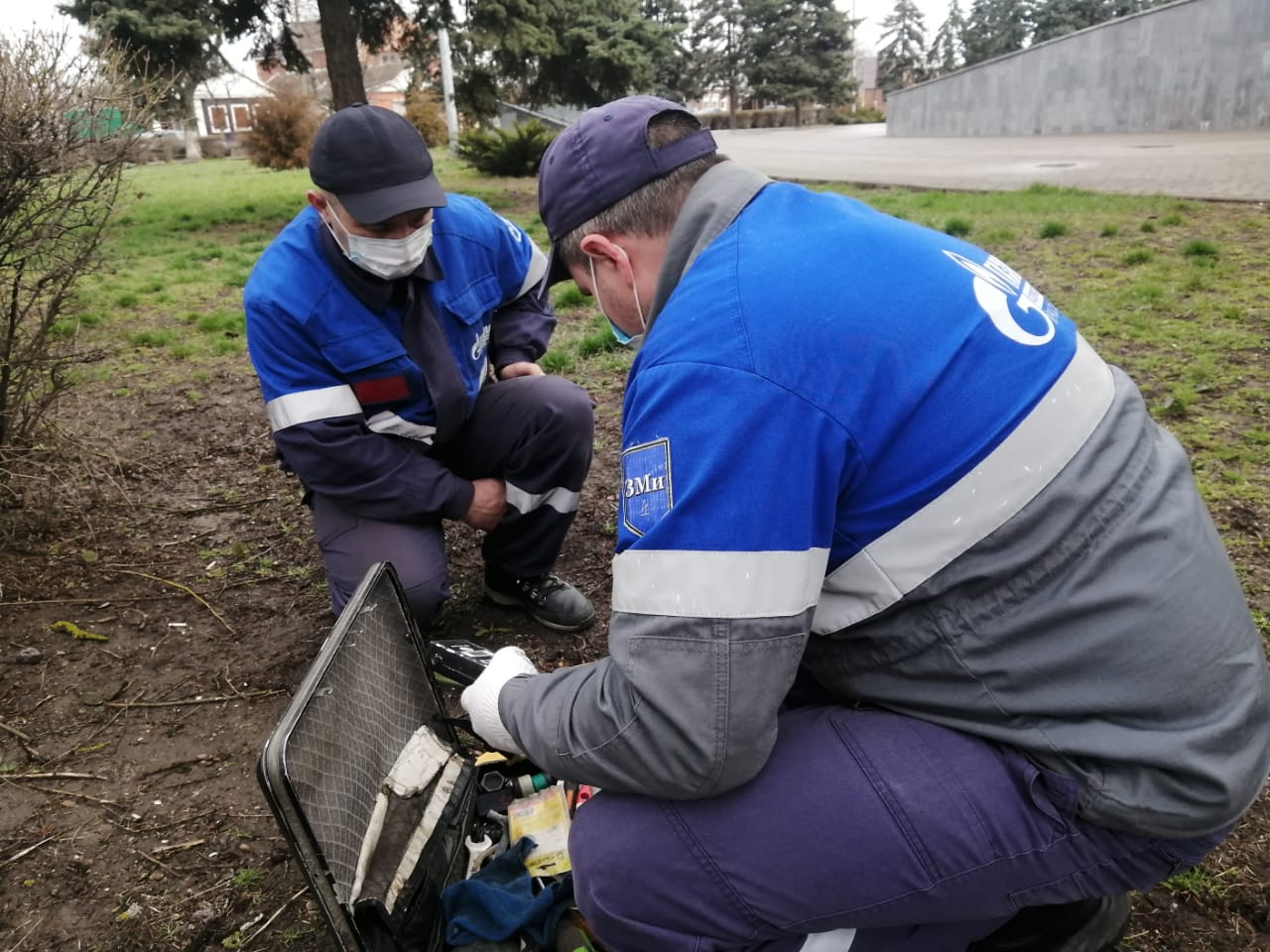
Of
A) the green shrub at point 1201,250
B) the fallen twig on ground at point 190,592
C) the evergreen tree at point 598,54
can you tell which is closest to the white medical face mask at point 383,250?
the fallen twig on ground at point 190,592

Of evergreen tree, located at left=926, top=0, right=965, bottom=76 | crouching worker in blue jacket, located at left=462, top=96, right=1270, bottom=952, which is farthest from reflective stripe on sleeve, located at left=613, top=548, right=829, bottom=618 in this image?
evergreen tree, located at left=926, top=0, right=965, bottom=76

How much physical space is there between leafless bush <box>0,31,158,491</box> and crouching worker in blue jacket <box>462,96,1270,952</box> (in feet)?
8.18

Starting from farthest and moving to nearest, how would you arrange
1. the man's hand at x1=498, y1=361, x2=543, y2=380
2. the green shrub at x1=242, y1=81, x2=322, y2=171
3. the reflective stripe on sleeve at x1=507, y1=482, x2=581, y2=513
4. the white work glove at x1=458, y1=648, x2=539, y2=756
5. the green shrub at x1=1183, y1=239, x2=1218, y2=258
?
the green shrub at x1=242, y1=81, x2=322, y2=171, the green shrub at x1=1183, y1=239, x2=1218, y2=258, the man's hand at x1=498, y1=361, x2=543, y2=380, the reflective stripe on sleeve at x1=507, y1=482, x2=581, y2=513, the white work glove at x1=458, y1=648, x2=539, y2=756

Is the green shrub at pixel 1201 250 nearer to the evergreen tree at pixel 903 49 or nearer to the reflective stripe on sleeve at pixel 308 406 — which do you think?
the reflective stripe on sleeve at pixel 308 406

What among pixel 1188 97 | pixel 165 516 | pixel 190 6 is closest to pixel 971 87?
pixel 1188 97

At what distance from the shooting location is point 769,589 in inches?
48.9

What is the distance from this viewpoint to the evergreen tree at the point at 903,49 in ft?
193

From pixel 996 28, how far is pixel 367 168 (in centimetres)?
4986

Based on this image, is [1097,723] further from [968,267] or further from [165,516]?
[165,516]

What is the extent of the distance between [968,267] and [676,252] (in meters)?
0.42

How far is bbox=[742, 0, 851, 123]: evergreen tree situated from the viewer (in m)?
43.5

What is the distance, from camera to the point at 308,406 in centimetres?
254

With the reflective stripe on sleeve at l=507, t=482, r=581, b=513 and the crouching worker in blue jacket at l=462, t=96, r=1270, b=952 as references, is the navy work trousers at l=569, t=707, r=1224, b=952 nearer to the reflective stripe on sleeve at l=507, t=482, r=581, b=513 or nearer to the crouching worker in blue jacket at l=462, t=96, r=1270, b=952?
the crouching worker in blue jacket at l=462, t=96, r=1270, b=952

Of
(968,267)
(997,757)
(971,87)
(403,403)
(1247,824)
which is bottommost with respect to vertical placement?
(1247,824)
